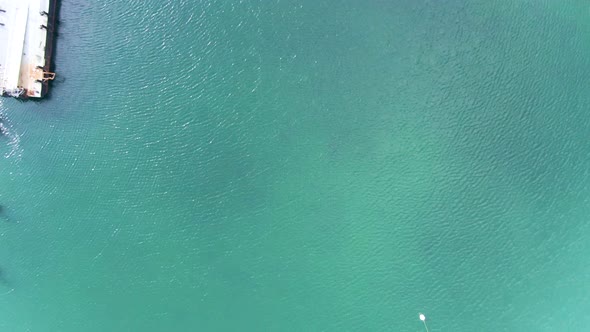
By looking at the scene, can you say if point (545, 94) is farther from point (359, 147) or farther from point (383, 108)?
point (359, 147)

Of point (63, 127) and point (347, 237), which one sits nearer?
point (347, 237)

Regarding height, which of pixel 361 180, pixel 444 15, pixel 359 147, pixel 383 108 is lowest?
pixel 361 180

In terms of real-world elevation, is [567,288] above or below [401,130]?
below

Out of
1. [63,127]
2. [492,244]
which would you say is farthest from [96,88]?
[492,244]

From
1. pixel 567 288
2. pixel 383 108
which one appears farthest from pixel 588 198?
pixel 383 108

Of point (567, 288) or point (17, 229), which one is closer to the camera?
point (567, 288)

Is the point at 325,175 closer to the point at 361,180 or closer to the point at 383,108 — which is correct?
the point at 361,180
